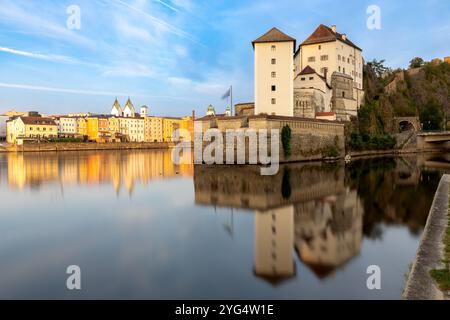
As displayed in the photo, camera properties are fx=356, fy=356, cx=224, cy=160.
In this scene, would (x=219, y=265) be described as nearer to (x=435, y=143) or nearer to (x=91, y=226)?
(x=91, y=226)

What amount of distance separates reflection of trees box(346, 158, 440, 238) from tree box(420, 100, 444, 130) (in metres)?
41.5

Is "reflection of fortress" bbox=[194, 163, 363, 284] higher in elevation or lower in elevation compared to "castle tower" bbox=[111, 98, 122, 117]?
Answer: lower

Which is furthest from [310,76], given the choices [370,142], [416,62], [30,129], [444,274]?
[30,129]

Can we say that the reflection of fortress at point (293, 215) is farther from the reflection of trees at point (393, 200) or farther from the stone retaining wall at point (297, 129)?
the stone retaining wall at point (297, 129)

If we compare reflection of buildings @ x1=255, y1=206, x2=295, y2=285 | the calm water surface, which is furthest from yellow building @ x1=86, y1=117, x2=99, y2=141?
reflection of buildings @ x1=255, y1=206, x2=295, y2=285

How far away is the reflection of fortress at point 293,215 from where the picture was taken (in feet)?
26.9

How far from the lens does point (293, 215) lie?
12625 mm

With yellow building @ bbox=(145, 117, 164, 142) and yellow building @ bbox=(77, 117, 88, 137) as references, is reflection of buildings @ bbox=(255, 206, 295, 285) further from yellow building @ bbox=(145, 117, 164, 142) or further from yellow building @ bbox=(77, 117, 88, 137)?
yellow building @ bbox=(145, 117, 164, 142)

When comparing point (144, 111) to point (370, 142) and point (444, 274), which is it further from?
point (444, 274)

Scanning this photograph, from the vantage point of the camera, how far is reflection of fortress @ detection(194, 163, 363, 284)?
8.19 m

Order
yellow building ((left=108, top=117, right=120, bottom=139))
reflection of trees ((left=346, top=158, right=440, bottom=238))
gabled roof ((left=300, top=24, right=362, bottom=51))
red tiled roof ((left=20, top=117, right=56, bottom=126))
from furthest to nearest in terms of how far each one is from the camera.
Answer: yellow building ((left=108, top=117, right=120, bottom=139)), red tiled roof ((left=20, top=117, right=56, bottom=126)), gabled roof ((left=300, top=24, right=362, bottom=51)), reflection of trees ((left=346, top=158, right=440, bottom=238))

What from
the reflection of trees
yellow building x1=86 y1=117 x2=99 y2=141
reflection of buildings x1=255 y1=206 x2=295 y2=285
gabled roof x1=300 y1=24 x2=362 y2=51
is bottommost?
reflection of buildings x1=255 y1=206 x2=295 y2=285

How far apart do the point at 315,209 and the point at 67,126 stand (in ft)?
303
